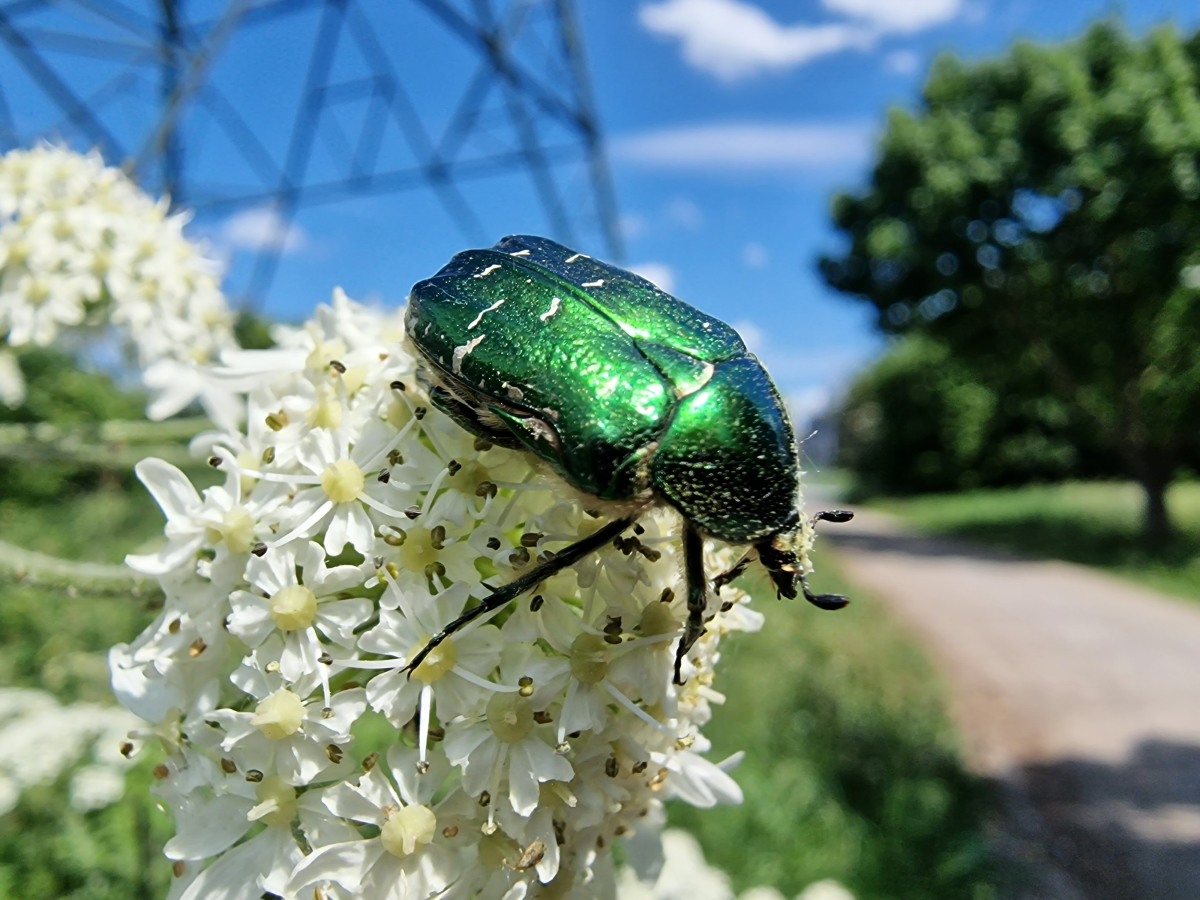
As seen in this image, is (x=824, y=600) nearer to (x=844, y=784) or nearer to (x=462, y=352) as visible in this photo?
(x=462, y=352)

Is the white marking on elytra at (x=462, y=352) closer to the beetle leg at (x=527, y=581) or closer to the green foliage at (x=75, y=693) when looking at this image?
the beetle leg at (x=527, y=581)

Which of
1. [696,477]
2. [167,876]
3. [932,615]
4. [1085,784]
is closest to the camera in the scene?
[696,477]

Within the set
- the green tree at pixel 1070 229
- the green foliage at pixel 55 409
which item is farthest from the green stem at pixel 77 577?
the green tree at pixel 1070 229

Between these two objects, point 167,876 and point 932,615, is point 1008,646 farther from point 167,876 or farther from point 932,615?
point 167,876

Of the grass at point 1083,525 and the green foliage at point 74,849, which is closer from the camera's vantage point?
the green foliage at point 74,849

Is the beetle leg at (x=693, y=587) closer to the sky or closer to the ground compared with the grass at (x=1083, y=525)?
closer to the sky

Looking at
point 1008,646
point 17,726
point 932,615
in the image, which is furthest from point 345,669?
point 932,615

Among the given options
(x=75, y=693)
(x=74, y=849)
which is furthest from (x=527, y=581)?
(x=75, y=693)
